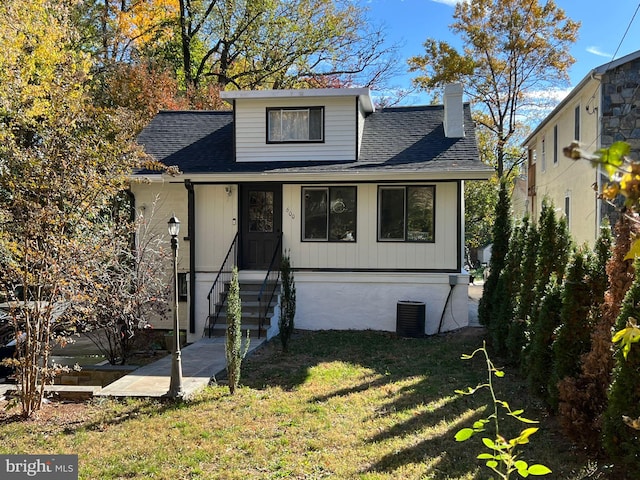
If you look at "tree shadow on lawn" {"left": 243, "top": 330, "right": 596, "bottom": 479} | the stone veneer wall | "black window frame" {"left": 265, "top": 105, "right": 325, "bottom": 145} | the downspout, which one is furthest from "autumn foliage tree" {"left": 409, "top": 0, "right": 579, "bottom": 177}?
the downspout

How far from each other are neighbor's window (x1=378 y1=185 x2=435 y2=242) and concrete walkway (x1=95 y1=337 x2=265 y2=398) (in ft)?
12.5

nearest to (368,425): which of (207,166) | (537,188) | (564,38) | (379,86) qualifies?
(207,166)

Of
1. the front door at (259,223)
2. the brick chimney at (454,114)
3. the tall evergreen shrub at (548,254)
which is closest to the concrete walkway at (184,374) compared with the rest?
the front door at (259,223)

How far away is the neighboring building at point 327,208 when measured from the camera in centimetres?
1089

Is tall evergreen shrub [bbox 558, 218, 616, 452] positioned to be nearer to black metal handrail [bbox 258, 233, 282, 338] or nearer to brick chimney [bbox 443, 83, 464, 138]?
black metal handrail [bbox 258, 233, 282, 338]

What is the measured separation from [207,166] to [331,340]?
496 cm

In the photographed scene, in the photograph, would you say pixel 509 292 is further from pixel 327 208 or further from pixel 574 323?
pixel 327 208

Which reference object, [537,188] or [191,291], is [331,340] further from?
[537,188]

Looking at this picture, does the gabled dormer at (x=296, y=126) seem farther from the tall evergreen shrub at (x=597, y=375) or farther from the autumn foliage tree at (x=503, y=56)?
the autumn foliage tree at (x=503, y=56)

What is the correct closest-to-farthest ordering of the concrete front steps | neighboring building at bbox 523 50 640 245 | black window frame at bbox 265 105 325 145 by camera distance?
the concrete front steps → neighboring building at bbox 523 50 640 245 → black window frame at bbox 265 105 325 145

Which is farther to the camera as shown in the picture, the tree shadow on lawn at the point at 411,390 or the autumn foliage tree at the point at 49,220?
the autumn foliage tree at the point at 49,220

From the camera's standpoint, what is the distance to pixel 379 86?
23906 millimetres

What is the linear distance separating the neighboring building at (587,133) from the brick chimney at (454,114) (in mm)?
2543

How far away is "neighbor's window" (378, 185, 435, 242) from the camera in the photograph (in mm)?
10984
